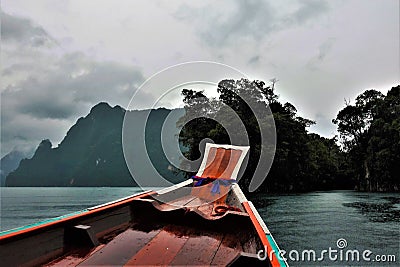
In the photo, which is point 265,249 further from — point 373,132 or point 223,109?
point 373,132

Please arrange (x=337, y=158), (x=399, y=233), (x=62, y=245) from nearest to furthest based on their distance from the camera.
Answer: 1. (x=62, y=245)
2. (x=399, y=233)
3. (x=337, y=158)

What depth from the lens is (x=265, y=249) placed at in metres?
1.80

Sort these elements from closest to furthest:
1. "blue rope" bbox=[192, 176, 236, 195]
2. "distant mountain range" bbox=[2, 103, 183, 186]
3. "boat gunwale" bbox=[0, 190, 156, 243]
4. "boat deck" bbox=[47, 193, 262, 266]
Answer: "boat gunwale" bbox=[0, 190, 156, 243]
"boat deck" bbox=[47, 193, 262, 266]
"blue rope" bbox=[192, 176, 236, 195]
"distant mountain range" bbox=[2, 103, 183, 186]

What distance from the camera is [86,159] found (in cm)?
6894

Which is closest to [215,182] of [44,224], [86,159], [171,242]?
[171,242]

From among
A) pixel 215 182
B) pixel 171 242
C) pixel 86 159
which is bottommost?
pixel 171 242

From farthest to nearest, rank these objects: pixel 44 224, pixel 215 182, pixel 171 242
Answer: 1. pixel 215 182
2. pixel 171 242
3. pixel 44 224

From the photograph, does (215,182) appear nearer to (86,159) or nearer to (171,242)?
(171,242)

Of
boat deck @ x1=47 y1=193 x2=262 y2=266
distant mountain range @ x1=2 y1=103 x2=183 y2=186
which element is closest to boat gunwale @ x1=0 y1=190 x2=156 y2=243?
boat deck @ x1=47 y1=193 x2=262 y2=266

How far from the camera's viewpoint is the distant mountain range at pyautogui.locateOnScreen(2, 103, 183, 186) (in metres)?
62.4

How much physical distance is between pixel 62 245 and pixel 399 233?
8723 mm

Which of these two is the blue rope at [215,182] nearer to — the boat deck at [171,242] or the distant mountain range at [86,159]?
the boat deck at [171,242]

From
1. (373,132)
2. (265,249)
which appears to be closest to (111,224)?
(265,249)

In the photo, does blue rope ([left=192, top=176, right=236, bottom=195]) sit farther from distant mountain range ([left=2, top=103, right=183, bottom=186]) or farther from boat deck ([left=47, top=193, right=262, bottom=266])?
distant mountain range ([left=2, top=103, right=183, bottom=186])
